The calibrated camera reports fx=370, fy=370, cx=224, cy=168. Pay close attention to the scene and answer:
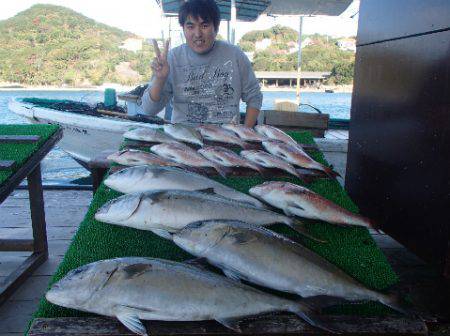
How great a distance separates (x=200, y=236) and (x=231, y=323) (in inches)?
15.9

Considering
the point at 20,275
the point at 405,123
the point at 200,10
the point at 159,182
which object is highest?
the point at 200,10

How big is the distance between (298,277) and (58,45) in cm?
7371

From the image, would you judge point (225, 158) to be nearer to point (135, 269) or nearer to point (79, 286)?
point (135, 269)

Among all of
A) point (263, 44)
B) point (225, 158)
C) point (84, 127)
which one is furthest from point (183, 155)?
point (263, 44)

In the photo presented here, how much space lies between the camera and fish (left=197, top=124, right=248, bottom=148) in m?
3.19

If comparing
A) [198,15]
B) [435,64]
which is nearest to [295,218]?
[435,64]

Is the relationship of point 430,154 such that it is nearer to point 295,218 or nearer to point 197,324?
point 295,218

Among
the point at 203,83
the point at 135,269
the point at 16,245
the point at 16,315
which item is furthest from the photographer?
the point at 203,83

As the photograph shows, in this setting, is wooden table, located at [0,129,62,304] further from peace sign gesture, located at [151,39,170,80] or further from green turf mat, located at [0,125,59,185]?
peace sign gesture, located at [151,39,170,80]

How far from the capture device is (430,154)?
7.88ft

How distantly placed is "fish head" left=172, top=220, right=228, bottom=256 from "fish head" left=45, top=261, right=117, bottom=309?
0.30 meters

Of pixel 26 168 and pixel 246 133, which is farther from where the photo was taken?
pixel 246 133

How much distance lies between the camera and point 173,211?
1.72 metres

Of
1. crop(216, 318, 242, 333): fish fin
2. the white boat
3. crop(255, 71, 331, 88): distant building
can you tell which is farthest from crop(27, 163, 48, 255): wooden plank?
crop(255, 71, 331, 88): distant building
